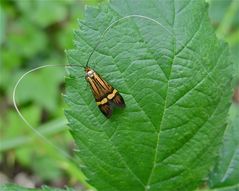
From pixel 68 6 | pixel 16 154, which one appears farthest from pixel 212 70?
pixel 68 6

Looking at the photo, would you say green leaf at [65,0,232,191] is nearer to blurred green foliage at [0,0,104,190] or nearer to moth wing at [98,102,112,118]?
moth wing at [98,102,112,118]

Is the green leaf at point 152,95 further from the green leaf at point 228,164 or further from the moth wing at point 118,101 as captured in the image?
the green leaf at point 228,164

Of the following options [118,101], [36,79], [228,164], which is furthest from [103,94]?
[36,79]

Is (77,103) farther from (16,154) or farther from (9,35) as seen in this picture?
(9,35)

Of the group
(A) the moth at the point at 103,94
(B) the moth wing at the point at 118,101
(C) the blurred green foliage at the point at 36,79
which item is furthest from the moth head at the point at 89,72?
(C) the blurred green foliage at the point at 36,79

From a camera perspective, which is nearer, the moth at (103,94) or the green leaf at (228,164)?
the moth at (103,94)

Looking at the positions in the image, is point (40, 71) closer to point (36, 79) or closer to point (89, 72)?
point (36, 79)
